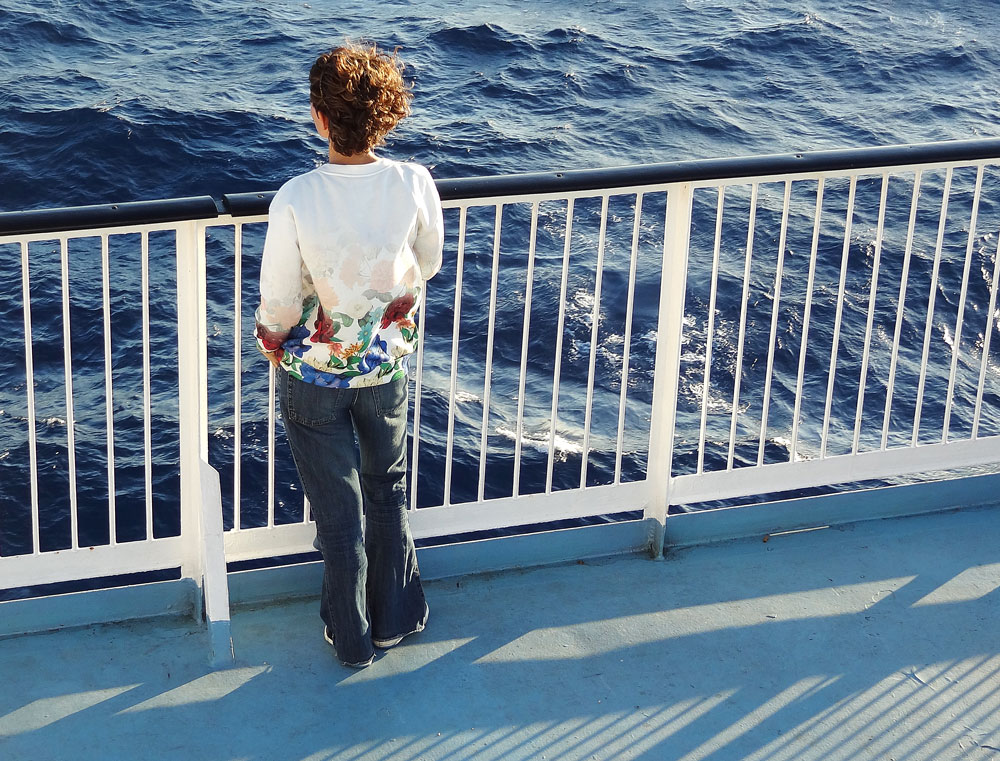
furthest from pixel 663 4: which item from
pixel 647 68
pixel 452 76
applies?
pixel 452 76

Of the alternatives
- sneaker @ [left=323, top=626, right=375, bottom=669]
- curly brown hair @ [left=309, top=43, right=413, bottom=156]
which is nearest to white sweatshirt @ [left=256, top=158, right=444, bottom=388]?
curly brown hair @ [left=309, top=43, right=413, bottom=156]

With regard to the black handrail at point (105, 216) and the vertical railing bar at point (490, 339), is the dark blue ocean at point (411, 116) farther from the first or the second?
the black handrail at point (105, 216)

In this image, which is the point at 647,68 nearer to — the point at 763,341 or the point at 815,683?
the point at 763,341

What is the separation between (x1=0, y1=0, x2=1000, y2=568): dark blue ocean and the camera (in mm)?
8867

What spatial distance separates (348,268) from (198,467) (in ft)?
2.64

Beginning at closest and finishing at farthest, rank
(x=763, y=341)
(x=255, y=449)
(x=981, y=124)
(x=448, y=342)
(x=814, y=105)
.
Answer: (x=255, y=449) → (x=448, y=342) → (x=763, y=341) → (x=981, y=124) → (x=814, y=105)

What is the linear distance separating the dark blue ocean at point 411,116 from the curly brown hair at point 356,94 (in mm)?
5982

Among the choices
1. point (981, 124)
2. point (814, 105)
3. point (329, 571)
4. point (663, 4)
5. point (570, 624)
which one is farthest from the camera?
point (663, 4)

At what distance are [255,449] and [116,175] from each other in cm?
627

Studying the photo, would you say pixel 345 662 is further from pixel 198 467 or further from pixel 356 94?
pixel 356 94

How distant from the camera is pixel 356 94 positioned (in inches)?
84.8

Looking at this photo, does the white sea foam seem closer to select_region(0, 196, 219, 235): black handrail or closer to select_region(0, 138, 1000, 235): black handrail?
select_region(0, 138, 1000, 235): black handrail

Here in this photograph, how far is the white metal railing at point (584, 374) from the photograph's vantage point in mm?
2955

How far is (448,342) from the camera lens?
10.3 metres
